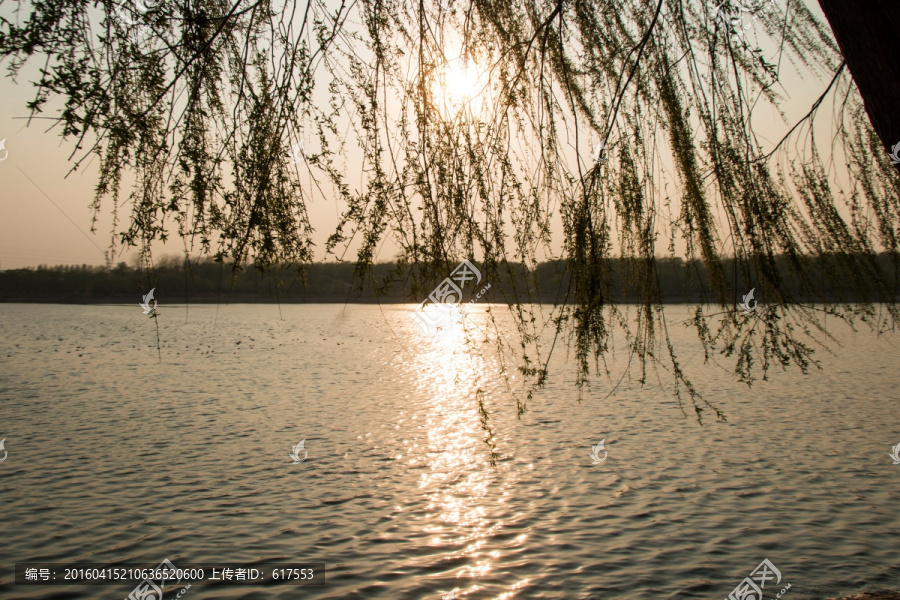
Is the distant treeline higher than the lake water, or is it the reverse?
the distant treeline

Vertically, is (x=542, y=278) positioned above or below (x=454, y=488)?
above

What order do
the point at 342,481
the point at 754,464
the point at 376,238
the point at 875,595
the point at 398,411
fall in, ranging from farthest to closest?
the point at 398,411, the point at 754,464, the point at 342,481, the point at 875,595, the point at 376,238

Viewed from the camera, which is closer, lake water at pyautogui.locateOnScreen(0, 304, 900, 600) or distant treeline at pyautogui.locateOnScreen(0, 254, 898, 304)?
distant treeline at pyautogui.locateOnScreen(0, 254, 898, 304)

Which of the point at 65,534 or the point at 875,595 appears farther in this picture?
the point at 65,534

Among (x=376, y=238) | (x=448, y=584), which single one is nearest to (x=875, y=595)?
(x=448, y=584)

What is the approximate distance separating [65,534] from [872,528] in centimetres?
549

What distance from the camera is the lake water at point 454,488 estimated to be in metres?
4.20

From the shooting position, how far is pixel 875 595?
3.01 metres

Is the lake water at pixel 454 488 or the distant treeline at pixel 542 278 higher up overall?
the distant treeline at pixel 542 278

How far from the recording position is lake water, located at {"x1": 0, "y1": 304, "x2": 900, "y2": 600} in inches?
165

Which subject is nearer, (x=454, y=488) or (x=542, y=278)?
(x=542, y=278)

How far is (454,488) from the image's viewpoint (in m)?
5.93

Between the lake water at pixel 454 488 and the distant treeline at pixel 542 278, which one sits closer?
the distant treeline at pixel 542 278

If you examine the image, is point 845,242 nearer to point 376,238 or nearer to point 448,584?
point 376,238
